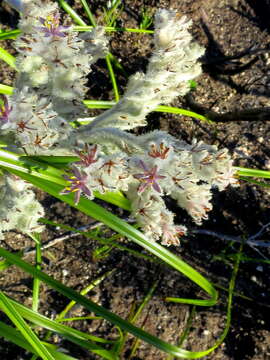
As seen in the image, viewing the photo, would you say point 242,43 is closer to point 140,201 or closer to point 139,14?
point 139,14

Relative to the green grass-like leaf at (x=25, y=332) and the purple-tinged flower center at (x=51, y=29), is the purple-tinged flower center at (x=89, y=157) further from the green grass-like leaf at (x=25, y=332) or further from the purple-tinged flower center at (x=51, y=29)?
the green grass-like leaf at (x=25, y=332)

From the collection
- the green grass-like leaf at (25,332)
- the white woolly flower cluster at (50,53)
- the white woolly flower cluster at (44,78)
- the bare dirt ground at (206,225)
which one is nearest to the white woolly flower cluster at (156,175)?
the white woolly flower cluster at (44,78)

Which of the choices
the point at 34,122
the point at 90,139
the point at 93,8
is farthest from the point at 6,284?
the point at 93,8

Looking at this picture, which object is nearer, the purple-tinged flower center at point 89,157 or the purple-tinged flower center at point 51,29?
the purple-tinged flower center at point 89,157

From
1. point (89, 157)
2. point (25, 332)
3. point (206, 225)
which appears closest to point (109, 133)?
point (89, 157)

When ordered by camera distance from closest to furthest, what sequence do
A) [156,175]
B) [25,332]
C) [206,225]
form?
[156,175] < [25,332] < [206,225]

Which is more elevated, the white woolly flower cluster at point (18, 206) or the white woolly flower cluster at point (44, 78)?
the white woolly flower cluster at point (44, 78)

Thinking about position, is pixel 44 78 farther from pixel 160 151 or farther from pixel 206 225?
pixel 206 225
